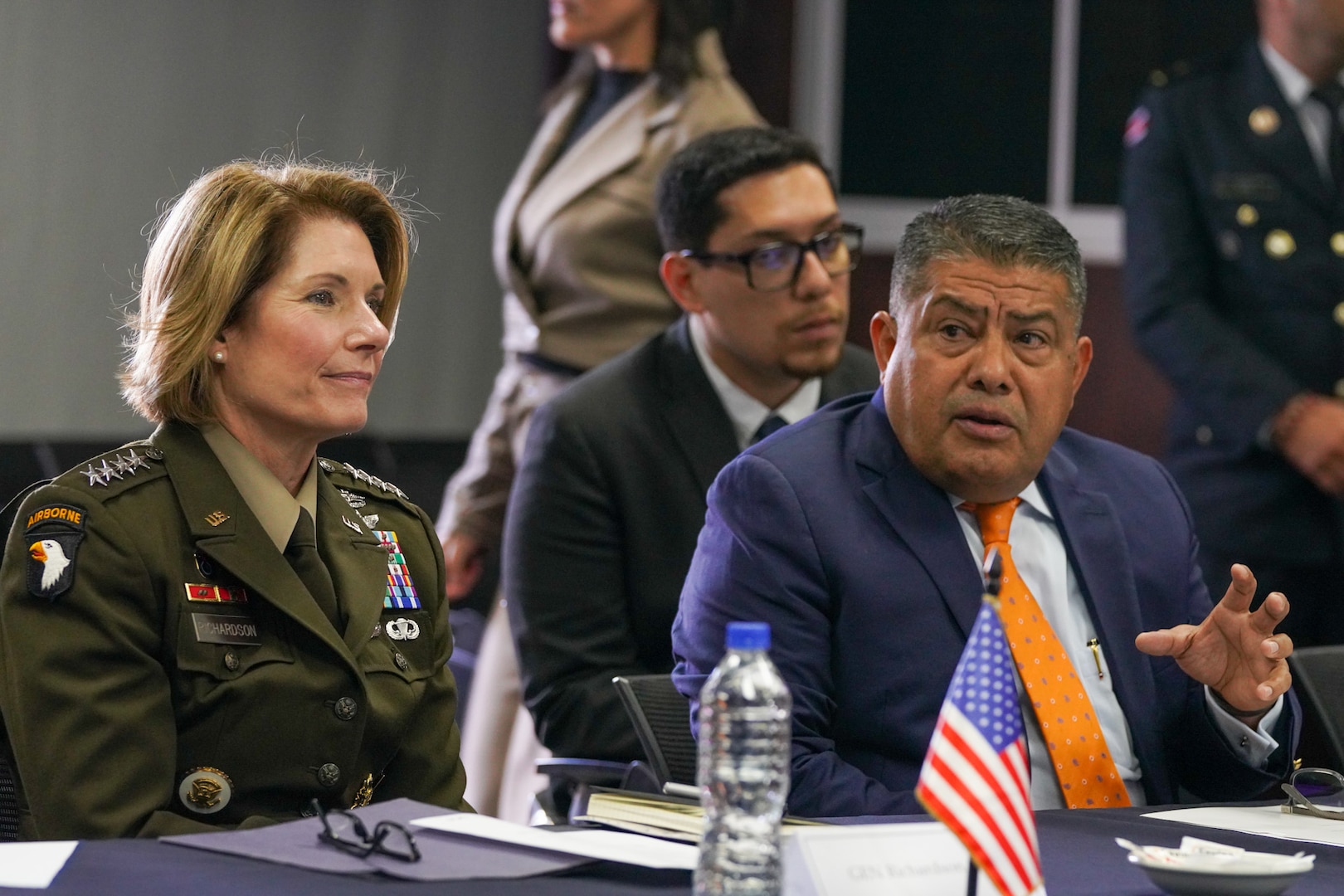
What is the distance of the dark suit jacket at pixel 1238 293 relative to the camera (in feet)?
12.7

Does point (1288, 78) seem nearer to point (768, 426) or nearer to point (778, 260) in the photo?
point (778, 260)

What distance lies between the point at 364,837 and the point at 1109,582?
129 cm

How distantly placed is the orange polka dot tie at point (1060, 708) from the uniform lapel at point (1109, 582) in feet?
0.24

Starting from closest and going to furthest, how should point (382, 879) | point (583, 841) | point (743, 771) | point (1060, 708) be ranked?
point (743, 771)
point (382, 879)
point (583, 841)
point (1060, 708)

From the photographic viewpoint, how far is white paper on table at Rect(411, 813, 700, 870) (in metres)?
1.59

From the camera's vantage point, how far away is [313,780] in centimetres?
207

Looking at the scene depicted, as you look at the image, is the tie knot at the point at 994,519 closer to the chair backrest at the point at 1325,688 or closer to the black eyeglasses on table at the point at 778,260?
the chair backrest at the point at 1325,688

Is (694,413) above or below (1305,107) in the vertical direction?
below

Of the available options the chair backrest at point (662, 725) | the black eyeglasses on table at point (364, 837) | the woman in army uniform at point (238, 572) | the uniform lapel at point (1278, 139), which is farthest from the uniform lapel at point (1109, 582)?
the uniform lapel at point (1278, 139)

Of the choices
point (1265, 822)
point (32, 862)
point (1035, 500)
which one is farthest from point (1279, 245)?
point (32, 862)

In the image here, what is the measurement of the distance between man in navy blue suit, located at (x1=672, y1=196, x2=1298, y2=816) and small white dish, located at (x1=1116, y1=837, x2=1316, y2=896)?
63 centimetres

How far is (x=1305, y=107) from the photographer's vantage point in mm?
4000

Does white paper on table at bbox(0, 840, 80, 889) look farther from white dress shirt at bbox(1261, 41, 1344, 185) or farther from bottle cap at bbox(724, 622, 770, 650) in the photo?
white dress shirt at bbox(1261, 41, 1344, 185)

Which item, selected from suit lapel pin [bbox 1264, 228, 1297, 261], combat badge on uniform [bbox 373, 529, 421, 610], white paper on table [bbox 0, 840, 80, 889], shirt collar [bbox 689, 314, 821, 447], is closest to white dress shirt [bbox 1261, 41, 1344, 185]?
suit lapel pin [bbox 1264, 228, 1297, 261]
